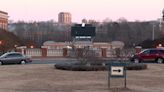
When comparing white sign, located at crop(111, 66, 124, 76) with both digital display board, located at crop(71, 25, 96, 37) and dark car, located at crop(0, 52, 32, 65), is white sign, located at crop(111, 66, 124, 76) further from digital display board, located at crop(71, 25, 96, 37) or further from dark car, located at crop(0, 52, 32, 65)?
digital display board, located at crop(71, 25, 96, 37)

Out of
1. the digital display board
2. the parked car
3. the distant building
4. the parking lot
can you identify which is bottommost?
the parking lot

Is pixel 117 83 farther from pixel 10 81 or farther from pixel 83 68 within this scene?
pixel 83 68

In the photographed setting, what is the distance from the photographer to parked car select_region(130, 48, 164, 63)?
47.0 meters

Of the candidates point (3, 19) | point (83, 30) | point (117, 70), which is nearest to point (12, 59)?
point (117, 70)

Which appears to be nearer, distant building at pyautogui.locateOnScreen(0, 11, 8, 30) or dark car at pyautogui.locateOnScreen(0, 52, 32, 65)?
dark car at pyautogui.locateOnScreen(0, 52, 32, 65)

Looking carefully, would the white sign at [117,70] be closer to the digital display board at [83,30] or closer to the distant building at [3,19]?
the digital display board at [83,30]

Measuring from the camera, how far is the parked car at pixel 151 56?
4698cm

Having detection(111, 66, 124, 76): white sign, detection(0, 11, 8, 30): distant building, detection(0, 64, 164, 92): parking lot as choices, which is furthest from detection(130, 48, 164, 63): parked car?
detection(0, 11, 8, 30): distant building

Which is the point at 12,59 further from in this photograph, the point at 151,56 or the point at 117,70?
the point at 117,70

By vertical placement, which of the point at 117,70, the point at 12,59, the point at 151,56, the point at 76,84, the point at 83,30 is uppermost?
the point at 83,30

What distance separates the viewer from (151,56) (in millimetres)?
47562

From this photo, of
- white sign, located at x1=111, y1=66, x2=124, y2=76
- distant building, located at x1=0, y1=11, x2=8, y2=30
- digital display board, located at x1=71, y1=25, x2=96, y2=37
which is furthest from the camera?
distant building, located at x1=0, y1=11, x2=8, y2=30

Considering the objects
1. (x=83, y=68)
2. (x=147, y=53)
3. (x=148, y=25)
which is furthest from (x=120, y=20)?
(x=83, y=68)

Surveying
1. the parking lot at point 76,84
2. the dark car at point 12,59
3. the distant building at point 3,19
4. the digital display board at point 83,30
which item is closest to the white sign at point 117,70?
the parking lot at point 76,84
